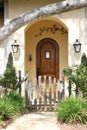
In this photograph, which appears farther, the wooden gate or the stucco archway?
the stucco archway

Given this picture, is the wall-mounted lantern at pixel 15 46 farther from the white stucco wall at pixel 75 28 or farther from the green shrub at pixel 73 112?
the green shrub at pixel 73 112

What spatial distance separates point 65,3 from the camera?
24.4ft

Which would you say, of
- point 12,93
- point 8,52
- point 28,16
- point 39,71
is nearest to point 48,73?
point 39,71

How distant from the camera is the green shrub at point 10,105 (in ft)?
27.6

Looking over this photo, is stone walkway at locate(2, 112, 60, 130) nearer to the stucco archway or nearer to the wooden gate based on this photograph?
the wooden gate

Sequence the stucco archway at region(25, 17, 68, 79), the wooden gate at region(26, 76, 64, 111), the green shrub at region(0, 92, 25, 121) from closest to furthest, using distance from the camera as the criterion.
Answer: the green shrub at region(0, 92, 25, 121) < the wooden gate at region(26, 76, 64, 111) < the stucco archway at region(25, 17, 68, 79)

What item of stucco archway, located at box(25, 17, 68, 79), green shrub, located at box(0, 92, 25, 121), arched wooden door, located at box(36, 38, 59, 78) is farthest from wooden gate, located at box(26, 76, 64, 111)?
arched wooden door, located at box(36, 38, 59, 78)

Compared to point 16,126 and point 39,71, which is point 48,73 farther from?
point 16,126

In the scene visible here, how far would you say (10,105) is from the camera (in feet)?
28.8

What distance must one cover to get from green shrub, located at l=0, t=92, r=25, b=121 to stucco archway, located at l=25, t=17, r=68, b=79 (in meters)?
3.53

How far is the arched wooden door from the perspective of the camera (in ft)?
44.2

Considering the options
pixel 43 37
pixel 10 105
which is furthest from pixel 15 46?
pixel 10 105

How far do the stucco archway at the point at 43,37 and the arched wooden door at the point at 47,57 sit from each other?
0.64 feet

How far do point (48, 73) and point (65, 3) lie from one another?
6.45 meters
